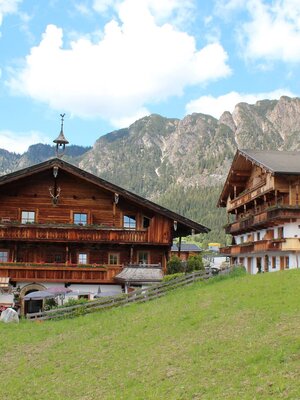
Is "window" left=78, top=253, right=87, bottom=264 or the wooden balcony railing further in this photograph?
"window" left=78, top=253, right=87, bottom=264

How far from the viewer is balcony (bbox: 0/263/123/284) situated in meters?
33.4

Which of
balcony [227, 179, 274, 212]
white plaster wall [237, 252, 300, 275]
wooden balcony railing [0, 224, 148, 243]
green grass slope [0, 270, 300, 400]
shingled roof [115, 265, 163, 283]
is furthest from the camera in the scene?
balcony [227, 179, 274, 212]

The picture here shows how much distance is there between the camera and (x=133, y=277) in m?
32.0

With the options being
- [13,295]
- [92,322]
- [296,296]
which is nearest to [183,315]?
[296,296]

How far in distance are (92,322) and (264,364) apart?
13.2m

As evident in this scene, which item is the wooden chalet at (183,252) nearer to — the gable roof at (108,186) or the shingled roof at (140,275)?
the gable roof at (108,186)

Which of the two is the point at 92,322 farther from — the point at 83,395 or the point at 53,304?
the point at 83,395

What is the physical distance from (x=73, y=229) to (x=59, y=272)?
3054mm

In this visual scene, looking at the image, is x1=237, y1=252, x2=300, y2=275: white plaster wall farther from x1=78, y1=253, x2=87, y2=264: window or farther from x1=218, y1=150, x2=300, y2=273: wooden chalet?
x1=78, y1=253, x2=87, y2=264: window

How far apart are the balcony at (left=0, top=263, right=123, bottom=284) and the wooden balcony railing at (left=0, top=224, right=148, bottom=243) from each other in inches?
72.0

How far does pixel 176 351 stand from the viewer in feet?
47.6

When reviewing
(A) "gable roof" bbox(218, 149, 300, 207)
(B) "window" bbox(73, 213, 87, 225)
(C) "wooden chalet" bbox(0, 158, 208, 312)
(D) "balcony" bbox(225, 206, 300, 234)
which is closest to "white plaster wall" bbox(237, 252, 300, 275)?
(D) "balcony" bbox(225, 206, 300, 234)

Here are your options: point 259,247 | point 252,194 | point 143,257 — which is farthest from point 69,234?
point 252,194

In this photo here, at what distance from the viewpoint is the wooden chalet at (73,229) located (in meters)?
34.0
